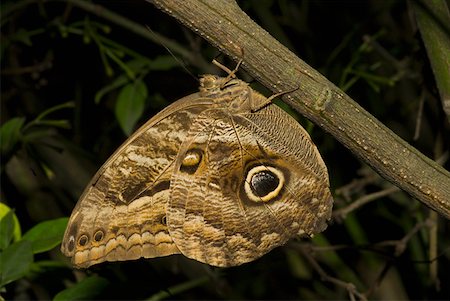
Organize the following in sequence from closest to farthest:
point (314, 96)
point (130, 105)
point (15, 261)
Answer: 1. point (314, 96)
2. point (15, 261)
3. point (130, 105)

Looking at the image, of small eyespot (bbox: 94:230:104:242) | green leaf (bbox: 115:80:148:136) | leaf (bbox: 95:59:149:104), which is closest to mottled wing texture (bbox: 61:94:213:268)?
small eyespot (bbox: 94:230:104:242)

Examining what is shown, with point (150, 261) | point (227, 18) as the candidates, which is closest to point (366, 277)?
point (150, 261)

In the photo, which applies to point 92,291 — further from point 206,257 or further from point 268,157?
point 268,157

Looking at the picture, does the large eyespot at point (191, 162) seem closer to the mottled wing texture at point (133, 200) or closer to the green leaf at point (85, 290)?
the mottled wing texture at point (133, 200)

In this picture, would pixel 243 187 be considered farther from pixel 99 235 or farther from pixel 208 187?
pixel 99 235

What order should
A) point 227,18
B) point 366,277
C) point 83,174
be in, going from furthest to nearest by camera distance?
point 366,277 < point 83,174 < point 227,18

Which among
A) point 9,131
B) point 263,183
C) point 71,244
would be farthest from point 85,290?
point 9,131
